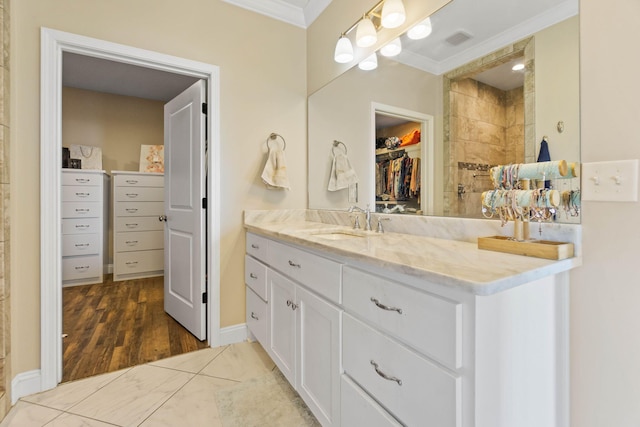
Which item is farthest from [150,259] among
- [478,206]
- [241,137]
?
[478,206]

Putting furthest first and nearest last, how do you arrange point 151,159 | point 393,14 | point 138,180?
point 151,159 < point 138,180 < point 393,14

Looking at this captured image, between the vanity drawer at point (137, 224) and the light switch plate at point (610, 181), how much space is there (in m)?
4.34

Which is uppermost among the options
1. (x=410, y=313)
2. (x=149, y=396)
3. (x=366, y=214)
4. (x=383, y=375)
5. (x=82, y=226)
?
(x=366, y=214)

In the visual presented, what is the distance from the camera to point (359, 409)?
1021mm

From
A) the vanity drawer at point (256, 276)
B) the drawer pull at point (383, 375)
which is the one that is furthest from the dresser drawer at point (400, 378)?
the vanity drawer at point (256, 276)

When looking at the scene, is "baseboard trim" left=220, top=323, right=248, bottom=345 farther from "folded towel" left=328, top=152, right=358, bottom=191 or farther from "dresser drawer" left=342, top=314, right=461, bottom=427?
"dresser drawer" left=342, top=314, right=461, bottom=427

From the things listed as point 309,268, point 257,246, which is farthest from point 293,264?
point 257,246

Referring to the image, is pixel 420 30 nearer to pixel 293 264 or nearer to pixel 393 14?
pixel 393 14

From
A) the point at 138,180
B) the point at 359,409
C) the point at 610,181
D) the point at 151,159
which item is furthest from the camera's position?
the point at 151,159

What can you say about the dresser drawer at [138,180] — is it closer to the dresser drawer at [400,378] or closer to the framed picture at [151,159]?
the framed picture at [151,159]

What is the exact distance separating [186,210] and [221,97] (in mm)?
865

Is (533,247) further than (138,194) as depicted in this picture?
No

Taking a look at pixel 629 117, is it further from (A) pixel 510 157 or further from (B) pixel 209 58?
(B) pixel 209 58

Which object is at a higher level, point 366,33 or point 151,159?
point 366,33
